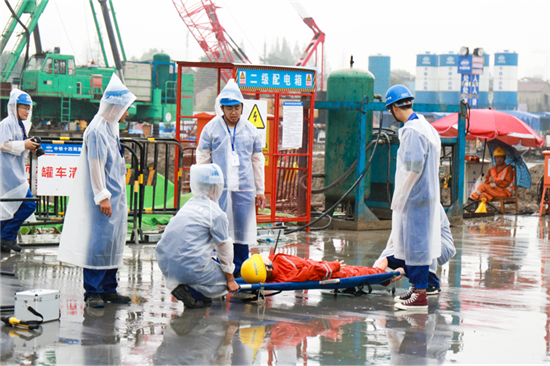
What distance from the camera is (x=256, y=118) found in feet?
28.6

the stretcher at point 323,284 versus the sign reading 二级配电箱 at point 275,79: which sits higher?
the sign reading 二级配电箱 at point 275,79

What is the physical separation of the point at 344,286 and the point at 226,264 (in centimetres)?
110

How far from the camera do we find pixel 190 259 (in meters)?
4.91

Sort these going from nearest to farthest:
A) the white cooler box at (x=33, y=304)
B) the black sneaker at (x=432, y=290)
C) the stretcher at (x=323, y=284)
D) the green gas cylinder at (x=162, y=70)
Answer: the white cooler box at (x=33, y=304)
the stretcher at (x=323, y=284)
the black sneaker at (x=432, y=290)
the green gas cylinder at (x=162, y=70)

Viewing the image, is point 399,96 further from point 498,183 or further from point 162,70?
point 162,70

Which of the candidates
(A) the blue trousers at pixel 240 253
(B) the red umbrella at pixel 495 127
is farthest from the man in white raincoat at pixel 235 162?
(B) the red umbrella at pixel 495 127

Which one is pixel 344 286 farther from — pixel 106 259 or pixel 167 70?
pixel 167 70

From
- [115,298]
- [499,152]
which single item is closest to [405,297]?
[115,298]

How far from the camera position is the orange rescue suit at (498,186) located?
13.6m

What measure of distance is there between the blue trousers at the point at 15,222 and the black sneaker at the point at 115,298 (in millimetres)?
2750

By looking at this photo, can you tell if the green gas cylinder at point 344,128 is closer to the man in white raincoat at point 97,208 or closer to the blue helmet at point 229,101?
the blue helmet at point 229,101

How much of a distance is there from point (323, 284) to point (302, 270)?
0.22 meters

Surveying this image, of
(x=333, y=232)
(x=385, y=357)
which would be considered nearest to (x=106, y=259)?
(x=385, y=357)

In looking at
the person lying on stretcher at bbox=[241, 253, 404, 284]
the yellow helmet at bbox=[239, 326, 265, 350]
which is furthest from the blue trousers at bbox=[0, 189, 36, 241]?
the yellow helmet at bbox=[239, 326, 265, 350]
